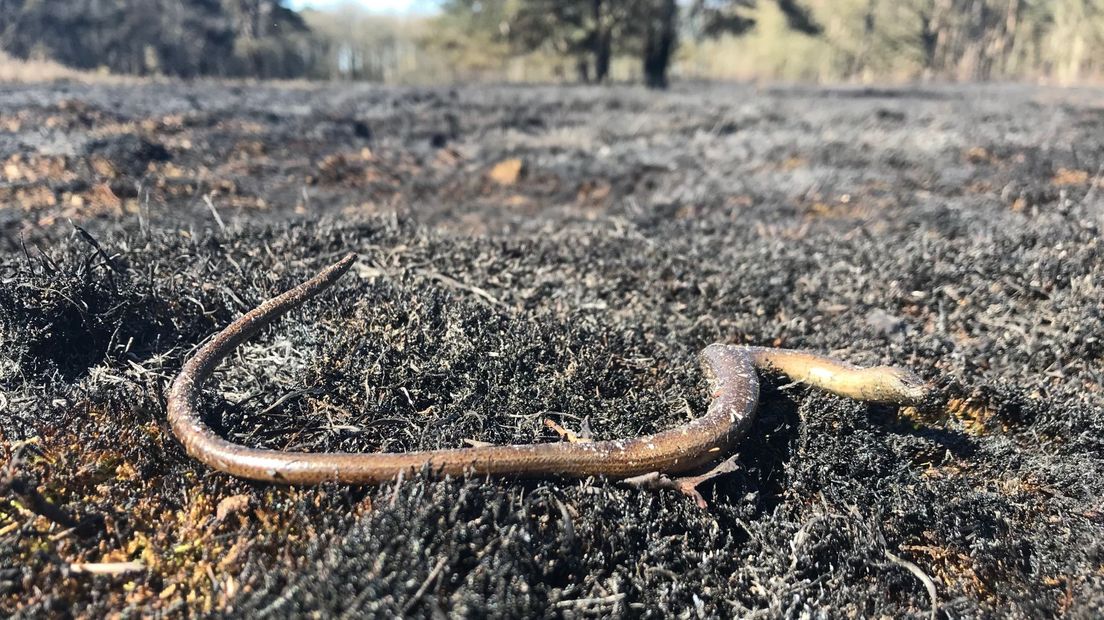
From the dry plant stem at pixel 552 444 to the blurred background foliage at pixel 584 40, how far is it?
15816 millimetres

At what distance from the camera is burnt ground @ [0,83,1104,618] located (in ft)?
6.84

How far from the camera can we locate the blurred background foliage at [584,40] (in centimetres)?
2014

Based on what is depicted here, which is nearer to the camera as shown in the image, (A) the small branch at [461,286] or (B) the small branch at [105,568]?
(B) the small branch at [105,568]

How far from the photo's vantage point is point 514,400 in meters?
2.84

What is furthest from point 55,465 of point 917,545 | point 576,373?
point 917,545

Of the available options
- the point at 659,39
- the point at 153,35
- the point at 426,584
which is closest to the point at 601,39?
the point at 659,39

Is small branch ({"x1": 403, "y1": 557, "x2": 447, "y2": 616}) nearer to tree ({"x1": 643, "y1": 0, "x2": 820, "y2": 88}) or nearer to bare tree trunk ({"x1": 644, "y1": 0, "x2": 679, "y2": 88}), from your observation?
tree ({"x1": 643, "y1": 0, "x2": 820, "y2": 88})

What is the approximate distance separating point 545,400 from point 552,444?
1.28ft

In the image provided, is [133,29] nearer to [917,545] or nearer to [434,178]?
[434,178]

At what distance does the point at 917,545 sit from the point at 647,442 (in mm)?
1144

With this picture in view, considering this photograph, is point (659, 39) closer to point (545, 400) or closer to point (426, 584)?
point (545, 400)

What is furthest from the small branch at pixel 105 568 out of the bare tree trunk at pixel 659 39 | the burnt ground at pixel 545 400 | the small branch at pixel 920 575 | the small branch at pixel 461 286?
the bare tree trunk at pixel 659 39

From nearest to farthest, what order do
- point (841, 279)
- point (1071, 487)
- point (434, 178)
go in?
point (1071, 487) < point (841, 279) < point (434, 178)

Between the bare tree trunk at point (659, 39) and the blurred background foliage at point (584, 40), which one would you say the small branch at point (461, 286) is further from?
the bare tree trunk at point (659, 39)
